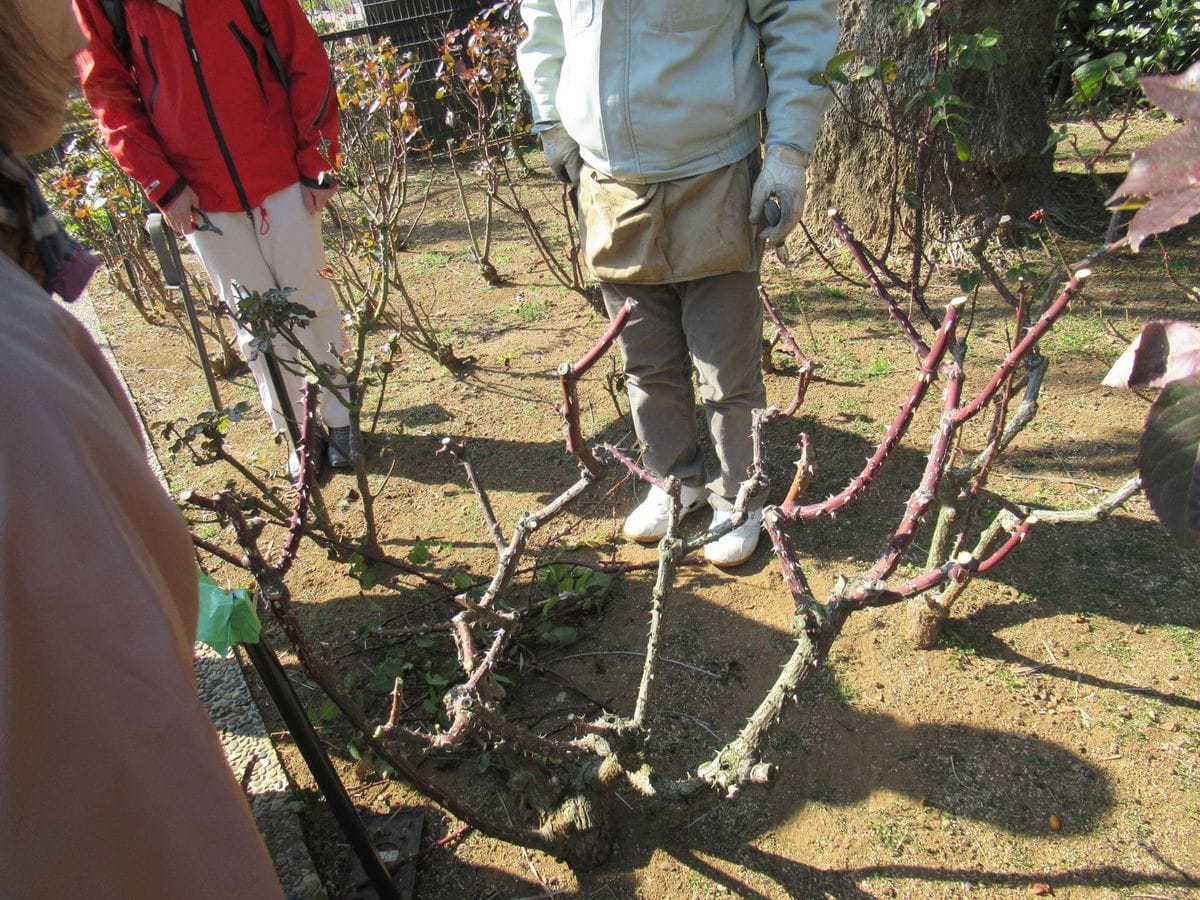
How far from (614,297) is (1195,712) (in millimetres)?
1879

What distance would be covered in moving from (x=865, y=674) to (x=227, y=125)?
9.39ft

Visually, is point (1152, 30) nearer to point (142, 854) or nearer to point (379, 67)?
point (379, 67)

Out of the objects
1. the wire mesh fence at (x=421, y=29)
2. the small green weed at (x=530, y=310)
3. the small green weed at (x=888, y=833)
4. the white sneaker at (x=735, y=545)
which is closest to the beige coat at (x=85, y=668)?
the small green weed at (x=888, y=833)

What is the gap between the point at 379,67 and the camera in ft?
13.7

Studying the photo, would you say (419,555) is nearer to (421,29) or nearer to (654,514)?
(654,514)

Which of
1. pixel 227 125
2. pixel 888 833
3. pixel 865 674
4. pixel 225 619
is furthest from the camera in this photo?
pixel 227 125

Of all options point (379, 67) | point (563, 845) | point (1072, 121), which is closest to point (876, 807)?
point (563, 845)

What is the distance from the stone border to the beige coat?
1.10 m

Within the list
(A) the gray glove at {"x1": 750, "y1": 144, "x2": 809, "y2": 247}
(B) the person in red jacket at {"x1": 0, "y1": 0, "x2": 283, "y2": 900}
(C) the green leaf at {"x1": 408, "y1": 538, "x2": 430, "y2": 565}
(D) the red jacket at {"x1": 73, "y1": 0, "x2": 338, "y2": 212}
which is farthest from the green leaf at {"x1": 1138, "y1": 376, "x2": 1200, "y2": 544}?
(D) the red jacket at {"x1": 73, "y1": 0, "x2": 338, "y2": 212}

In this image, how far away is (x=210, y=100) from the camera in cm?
288

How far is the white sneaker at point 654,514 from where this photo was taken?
9.14ft

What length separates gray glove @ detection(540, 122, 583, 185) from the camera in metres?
2.40

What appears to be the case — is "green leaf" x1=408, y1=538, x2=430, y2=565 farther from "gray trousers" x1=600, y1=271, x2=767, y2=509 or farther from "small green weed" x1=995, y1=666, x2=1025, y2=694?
"small green weed" x1=995, y1=666, x2=1025, y2=694

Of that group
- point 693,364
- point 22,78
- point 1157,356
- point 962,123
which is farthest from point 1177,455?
point 962,123
